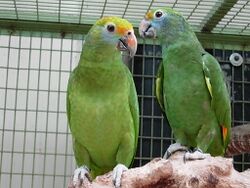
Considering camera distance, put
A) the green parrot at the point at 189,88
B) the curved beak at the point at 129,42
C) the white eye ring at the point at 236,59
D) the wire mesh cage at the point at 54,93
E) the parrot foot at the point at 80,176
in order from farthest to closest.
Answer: the white eye ring at the point at 236,59
the wire mesh cage at the point at 54,93
the green parrot at the point at 189,88
the curved beak at the point at 129,42
the parrot foot at the point at 80,176

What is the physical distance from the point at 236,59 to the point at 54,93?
89cm

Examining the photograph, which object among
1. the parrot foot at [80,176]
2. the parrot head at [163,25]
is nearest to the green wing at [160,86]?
the parrot head at [163,25]

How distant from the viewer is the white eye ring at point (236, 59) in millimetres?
2316

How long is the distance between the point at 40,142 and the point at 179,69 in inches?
32.8

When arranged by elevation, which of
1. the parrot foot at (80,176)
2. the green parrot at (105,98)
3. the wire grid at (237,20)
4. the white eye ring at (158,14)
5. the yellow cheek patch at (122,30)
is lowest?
the parrot foot at (80,176)

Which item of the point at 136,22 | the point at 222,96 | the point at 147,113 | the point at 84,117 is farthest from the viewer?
the point at 147,113

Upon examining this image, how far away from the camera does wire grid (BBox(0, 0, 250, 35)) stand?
2002 millimetres

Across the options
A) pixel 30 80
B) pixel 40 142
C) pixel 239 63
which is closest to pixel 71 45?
pixel 30 80

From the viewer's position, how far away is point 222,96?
1.78 m

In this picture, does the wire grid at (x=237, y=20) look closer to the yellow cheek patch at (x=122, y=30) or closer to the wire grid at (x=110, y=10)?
the wire grid at (x=110, y=10)

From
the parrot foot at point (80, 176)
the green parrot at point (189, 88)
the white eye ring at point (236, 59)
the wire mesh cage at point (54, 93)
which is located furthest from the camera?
the white eye ring at point (236, 59)

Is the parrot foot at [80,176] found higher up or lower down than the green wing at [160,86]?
lower down

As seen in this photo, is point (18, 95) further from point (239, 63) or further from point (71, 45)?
point (239, 63)

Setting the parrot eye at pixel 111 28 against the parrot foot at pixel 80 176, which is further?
the parrot eye at pixel 111 28
